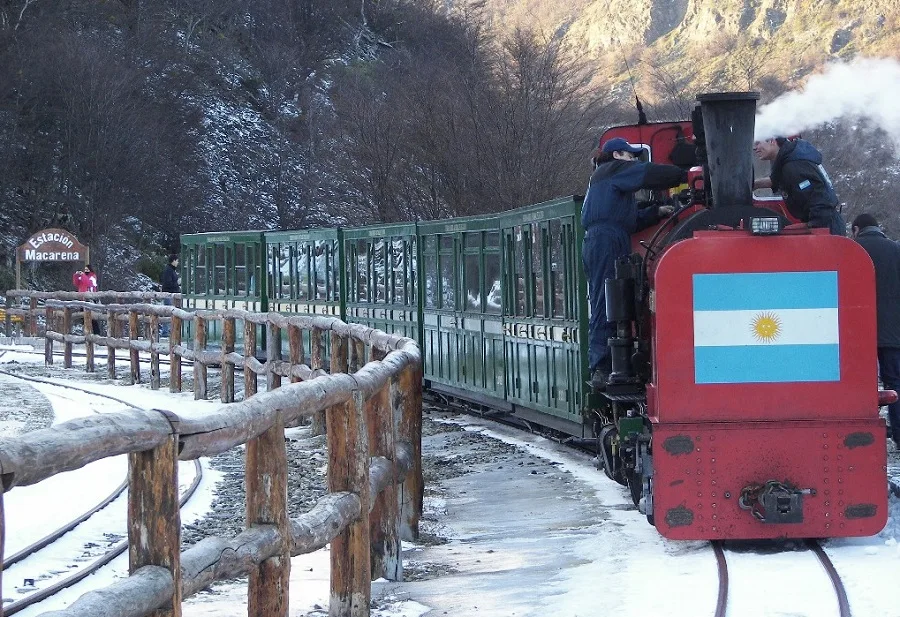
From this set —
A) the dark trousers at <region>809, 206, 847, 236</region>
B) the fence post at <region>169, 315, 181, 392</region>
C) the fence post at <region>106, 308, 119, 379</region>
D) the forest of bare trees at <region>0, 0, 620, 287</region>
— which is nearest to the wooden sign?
the forest of bare trees at <region>0, 0, 620, 287</region>

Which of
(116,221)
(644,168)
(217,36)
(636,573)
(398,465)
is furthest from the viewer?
(217,36)

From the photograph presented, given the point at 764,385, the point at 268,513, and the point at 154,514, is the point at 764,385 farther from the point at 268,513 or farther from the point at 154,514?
the point at 154,514

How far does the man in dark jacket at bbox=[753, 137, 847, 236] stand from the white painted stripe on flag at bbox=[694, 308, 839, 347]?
950 mm

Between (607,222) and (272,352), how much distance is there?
8.02m

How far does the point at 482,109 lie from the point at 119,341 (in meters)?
15.5

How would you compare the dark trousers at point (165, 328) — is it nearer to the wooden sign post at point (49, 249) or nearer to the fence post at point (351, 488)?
the wooden sign post at point (49, 249)

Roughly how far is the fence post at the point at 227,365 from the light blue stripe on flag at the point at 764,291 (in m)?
10.8

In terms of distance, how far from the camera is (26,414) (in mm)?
15047

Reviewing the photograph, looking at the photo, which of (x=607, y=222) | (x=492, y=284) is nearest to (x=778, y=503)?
(x=607, y=222)

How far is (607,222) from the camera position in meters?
8.38

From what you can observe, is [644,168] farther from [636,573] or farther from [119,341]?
[119,341]

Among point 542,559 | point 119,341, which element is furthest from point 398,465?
point 119,341

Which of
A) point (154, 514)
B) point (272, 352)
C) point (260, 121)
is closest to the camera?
point (154, 514)

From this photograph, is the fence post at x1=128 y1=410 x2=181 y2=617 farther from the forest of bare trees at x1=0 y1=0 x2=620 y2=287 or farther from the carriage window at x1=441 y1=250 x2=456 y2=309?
the forest of bare trees at x1=0 y1=0 x2=620 y2=287
